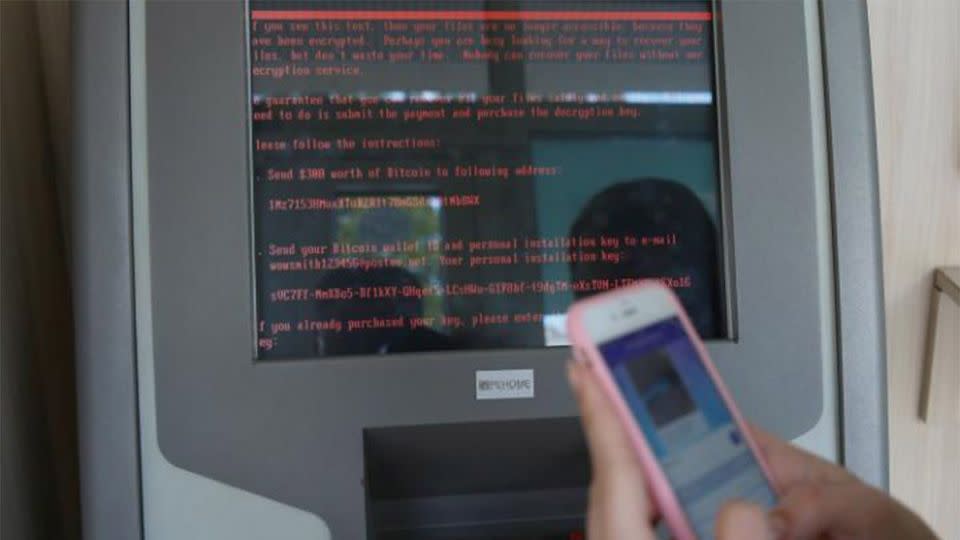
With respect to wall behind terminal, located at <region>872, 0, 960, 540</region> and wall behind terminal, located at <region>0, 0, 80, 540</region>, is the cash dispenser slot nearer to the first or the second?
wall behind terminal, located at <region>0, 0, 80, 540</region>

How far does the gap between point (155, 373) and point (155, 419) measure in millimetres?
45

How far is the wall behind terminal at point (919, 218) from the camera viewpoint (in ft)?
3.69

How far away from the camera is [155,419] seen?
79 centimetres

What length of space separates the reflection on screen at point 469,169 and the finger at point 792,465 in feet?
0.79

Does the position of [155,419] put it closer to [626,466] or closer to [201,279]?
[201,279]

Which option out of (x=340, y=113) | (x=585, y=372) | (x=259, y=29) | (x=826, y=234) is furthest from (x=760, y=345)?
(x=259, y=29)

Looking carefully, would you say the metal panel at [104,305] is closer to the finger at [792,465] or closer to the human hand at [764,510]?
the human hand at [764,510]

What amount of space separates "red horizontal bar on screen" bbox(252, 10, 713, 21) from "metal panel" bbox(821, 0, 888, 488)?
0.49 ft

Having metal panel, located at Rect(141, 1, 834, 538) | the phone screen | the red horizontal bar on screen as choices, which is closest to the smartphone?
the phone screen

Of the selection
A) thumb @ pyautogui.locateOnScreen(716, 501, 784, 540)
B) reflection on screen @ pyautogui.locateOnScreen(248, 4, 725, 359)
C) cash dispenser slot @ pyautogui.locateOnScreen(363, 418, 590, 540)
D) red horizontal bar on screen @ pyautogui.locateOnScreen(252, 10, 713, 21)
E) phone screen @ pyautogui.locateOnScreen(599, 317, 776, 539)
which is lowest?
cash dispenser slot @ pyautogui.locateOnScreen(363, 418, 590, 540)

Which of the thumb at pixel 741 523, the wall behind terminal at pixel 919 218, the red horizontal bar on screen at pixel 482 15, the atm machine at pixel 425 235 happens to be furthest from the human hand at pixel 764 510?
the wall behind terminal at pixel 919 218

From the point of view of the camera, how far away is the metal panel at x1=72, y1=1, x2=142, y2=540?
0.77m

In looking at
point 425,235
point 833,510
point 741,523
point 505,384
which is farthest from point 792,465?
point 425,235

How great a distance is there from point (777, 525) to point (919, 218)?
76 centimetres
